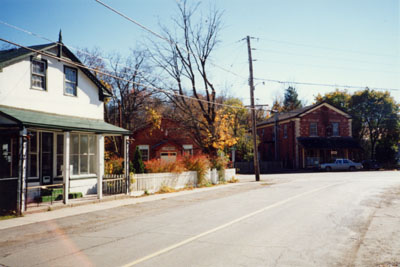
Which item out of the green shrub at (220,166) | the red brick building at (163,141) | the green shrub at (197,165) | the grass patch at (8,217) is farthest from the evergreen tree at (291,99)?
the grass patch at (8,217)

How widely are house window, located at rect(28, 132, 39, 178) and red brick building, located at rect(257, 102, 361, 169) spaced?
36.6 meters

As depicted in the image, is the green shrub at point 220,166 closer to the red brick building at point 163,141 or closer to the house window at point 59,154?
the red brick building at point 163,141

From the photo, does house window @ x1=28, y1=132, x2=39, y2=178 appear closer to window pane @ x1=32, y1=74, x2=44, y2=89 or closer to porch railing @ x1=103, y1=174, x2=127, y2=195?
window pane @ x1=32, y1=74, x2=44, y2=89

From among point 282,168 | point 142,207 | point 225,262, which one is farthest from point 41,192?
point 282,168

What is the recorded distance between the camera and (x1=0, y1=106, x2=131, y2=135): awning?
12.1 meters

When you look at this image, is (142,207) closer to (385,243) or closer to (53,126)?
(53,126)

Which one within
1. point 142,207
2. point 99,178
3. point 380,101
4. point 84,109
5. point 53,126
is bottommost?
point 142,207

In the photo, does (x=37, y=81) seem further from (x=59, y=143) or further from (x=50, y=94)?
(x=59, y=143)

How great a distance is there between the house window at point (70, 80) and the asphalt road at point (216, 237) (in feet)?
22.2

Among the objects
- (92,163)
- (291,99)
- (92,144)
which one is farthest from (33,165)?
(291,99)

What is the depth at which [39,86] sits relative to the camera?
14.9m

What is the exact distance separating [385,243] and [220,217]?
15.5 ft

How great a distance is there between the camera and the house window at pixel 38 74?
14718mm

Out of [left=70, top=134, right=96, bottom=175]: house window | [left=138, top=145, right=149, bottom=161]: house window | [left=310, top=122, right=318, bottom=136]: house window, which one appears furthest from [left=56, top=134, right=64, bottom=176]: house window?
[left=310, top=122, right=318, bottom=136]: house window
